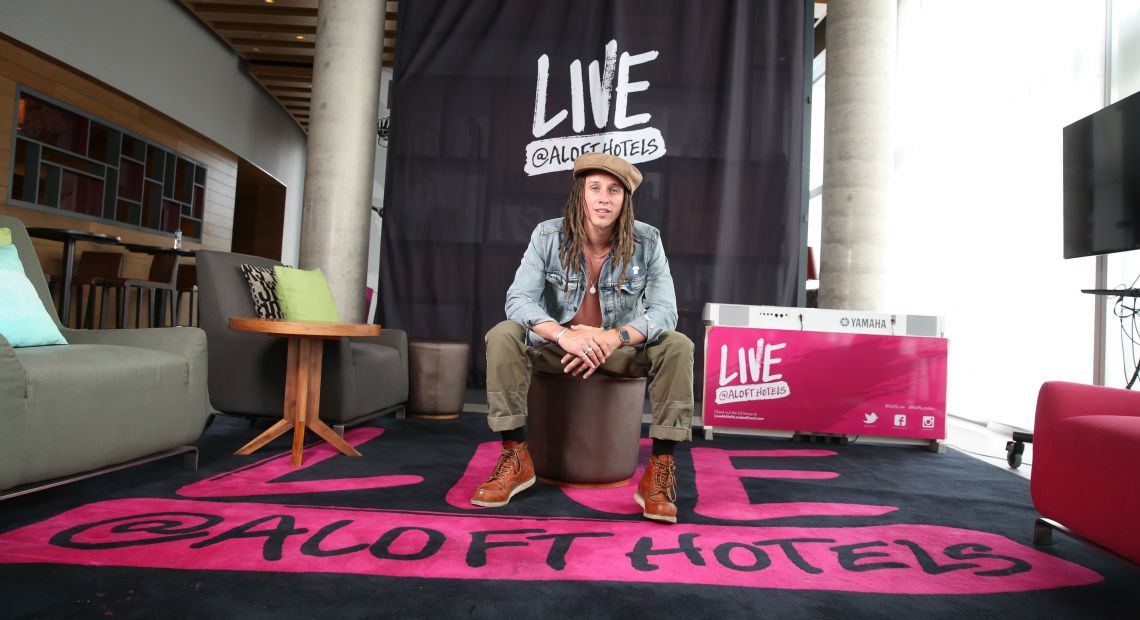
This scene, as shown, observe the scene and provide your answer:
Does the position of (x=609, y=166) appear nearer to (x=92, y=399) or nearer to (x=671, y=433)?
(x=671, y=433)

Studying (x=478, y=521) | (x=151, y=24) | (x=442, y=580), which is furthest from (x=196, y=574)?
(x=151, y=24)

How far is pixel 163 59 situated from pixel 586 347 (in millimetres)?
7141

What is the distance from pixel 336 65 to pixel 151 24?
345 cm

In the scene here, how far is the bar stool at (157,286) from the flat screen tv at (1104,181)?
6397 millimetres

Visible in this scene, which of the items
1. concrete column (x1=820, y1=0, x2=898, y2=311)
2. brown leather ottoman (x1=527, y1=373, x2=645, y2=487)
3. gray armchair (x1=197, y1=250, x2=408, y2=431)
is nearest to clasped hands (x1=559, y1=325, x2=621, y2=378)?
brown leather ottoman (x1=527, y1=373, x2=645, y2=487)

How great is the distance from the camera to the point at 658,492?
1934 mm

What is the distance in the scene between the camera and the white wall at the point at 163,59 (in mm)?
5332

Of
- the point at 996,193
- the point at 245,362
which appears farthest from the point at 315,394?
the point at 996,193

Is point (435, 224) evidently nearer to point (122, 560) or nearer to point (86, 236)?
point (86, 236)

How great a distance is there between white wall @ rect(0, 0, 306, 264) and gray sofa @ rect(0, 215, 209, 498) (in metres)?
4.26

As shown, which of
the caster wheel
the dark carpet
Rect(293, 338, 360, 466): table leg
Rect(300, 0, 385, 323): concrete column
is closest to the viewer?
the dark carpet

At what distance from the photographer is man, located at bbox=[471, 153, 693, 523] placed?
2.02 metres

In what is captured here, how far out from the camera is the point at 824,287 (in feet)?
15.3

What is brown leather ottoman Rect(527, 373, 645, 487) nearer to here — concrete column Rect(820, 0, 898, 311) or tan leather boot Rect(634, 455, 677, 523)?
tan leather boot Rect(634, 455, 677, 523)
